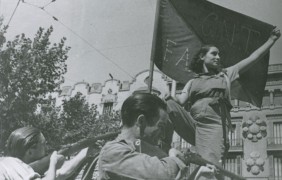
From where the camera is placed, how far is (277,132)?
54.6 ft

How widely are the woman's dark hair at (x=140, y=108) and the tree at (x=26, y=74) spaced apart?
18.9 feet

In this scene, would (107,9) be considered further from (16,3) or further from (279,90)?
(279,90)

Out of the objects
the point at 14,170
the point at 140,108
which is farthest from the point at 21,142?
the point at 140,108

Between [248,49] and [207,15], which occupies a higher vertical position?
[207,15]

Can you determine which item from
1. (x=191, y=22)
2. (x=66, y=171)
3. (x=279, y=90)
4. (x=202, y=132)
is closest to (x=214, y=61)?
(x=202, y=132)

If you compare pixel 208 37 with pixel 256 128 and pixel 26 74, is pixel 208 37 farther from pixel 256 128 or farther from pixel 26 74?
pixel 256 128

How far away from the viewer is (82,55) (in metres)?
6.28

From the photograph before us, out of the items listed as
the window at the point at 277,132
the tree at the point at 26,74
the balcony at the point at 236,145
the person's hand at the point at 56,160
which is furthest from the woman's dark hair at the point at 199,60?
the balcony at the point at 236,145

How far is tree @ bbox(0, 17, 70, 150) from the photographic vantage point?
704 centimetres

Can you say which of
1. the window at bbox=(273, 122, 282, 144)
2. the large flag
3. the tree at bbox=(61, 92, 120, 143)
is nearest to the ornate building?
the window at bbox=(273, 122, 282, 144)

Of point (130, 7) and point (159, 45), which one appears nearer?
point (159, 45)

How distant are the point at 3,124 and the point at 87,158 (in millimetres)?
5198

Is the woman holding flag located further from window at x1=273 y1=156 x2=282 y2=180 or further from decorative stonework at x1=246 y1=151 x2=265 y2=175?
window at x1=273 y1=156 x2=282 y2=180

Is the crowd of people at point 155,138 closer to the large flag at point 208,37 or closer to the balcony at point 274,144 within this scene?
the large flag at point 208,37
